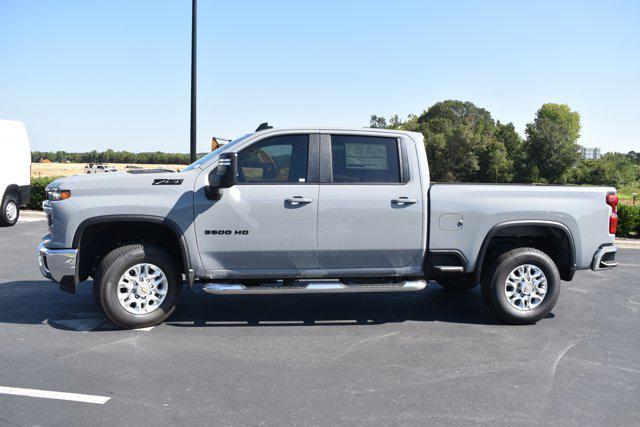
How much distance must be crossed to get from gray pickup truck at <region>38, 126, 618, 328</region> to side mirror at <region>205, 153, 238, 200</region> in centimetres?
2

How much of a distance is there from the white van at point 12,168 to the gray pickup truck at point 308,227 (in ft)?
30.2

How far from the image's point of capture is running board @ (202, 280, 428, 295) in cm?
550

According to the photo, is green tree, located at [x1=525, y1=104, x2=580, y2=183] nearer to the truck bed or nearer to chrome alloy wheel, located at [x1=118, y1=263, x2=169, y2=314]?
the truck bed

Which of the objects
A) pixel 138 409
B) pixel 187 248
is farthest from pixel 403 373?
pixel 187 248

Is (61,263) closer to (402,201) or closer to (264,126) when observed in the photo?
(264,126)

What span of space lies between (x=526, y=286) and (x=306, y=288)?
2393 millimetres

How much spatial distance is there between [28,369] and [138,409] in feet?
4.33

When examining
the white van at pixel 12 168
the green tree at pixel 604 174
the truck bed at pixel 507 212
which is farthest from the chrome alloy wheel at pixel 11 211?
the green tree at pixel 604 174

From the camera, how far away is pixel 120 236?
587 cm

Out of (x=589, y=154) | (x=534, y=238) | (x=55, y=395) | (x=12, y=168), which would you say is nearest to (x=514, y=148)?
(x=589, y=154)

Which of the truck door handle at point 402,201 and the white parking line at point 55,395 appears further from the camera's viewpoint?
A: the truck door handle at point 402,201

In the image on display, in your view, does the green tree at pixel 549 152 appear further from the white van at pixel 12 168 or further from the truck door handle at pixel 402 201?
the truck door handle at pixel 402 201

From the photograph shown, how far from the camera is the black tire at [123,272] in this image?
547 centimetres

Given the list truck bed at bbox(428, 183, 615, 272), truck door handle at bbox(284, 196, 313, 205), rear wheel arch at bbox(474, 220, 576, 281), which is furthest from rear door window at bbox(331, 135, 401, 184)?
rear wheel arch at bbox(474, 220, 576, 281)
